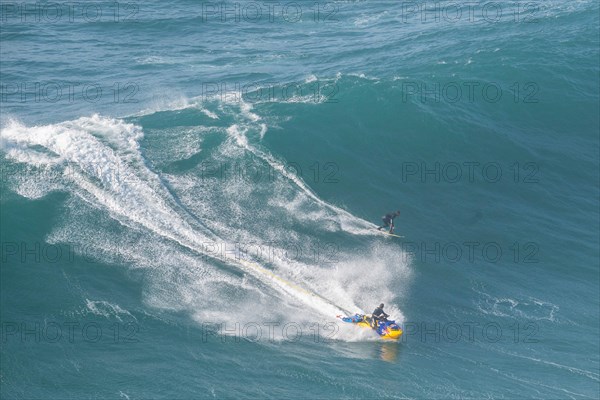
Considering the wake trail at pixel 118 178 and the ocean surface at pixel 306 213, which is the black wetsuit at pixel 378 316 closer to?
the ocean surface at pixel 306 213

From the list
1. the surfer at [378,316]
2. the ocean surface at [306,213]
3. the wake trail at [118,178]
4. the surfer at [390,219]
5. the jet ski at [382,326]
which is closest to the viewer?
the ocean surface at [306,213]

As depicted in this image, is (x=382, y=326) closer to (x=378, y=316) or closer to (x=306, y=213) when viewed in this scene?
(x=378, y=316)

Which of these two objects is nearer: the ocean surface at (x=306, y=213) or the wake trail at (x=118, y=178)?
the ocean surface at (x=306, y=213)

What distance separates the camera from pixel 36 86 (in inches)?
2393

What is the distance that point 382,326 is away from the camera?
3506cm

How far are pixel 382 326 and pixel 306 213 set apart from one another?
11615 mm

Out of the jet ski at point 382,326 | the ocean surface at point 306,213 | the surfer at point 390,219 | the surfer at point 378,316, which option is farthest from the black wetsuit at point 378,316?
the surfer at point 390,219

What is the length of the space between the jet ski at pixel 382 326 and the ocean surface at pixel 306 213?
1.38ft

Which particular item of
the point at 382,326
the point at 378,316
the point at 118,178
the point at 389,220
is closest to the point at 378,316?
the point at 378,316

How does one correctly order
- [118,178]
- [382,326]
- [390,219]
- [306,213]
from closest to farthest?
[382,326]
[390,219]
[118,178]
[306,213]

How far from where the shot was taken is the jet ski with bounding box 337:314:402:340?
34.9 metres

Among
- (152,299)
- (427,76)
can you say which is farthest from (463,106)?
(152,299)

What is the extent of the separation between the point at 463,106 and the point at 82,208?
33.6m

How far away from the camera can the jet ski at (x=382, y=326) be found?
34.9 m
